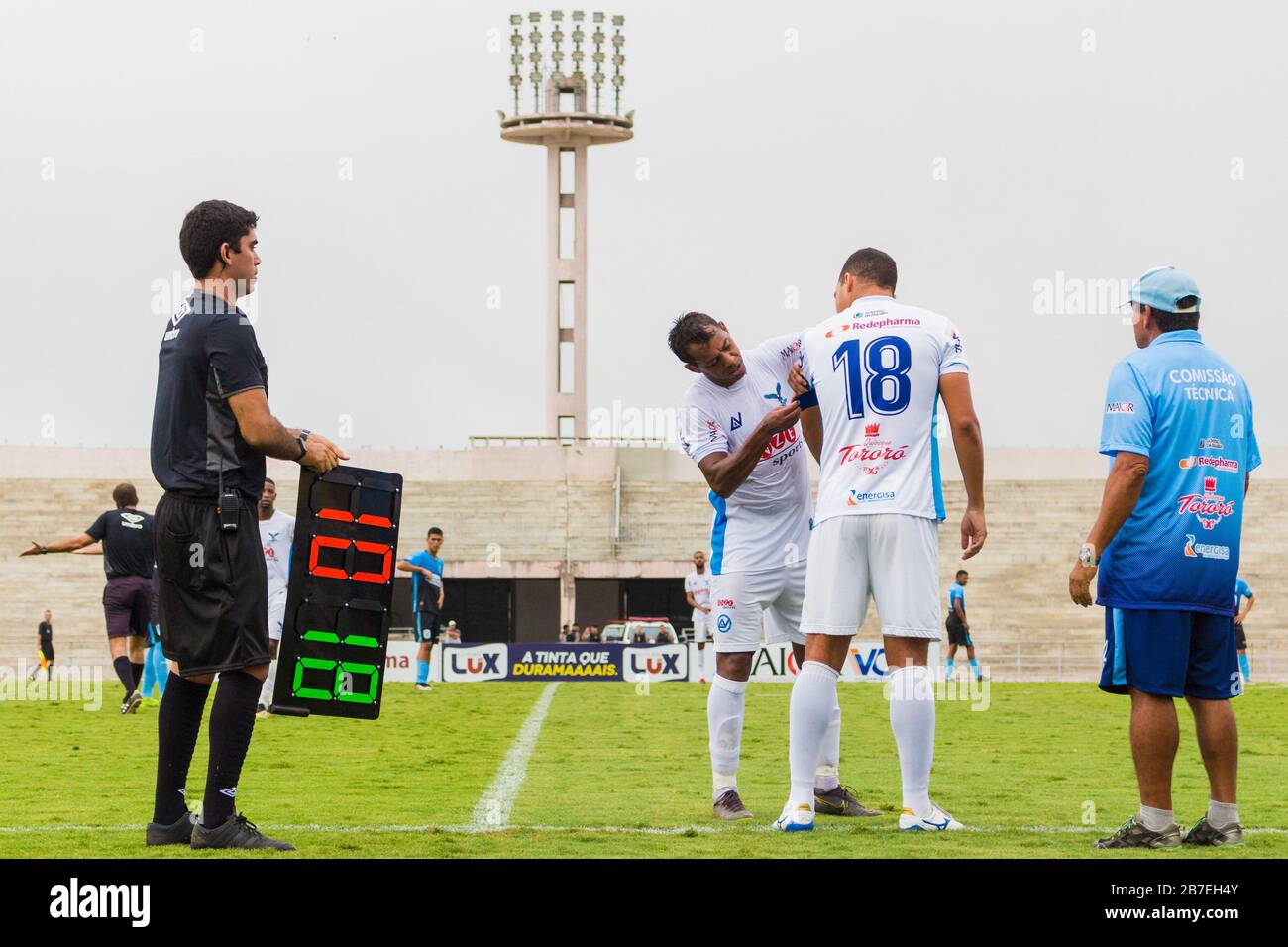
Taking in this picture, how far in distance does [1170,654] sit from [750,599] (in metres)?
2.08

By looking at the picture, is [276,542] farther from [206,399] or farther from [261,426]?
[261,426]

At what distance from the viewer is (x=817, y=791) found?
25.4 ft

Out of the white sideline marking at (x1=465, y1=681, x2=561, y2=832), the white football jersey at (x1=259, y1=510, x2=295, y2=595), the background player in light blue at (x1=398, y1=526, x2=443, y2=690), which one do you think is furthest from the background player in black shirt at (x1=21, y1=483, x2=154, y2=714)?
the background player in light blue at (x1=398, y1=526, x2=443, y2=690)

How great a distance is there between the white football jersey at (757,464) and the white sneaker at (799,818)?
4.46 feet

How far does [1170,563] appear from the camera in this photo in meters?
6.41

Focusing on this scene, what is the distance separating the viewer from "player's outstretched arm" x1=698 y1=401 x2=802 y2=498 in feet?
23.6

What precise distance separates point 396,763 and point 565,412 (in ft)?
206

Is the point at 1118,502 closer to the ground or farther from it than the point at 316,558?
farther from it

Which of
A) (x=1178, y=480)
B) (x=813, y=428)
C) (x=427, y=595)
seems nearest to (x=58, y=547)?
(x=813, y=428)

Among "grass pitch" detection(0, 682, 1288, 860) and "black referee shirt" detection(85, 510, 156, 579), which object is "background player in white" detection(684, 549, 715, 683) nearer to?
"grass pitch" detection(0, 682, 1288, 860)

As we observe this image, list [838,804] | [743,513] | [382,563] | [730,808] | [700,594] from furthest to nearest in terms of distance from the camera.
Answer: [700,594], [743,513], [838,804], [730,808], [382,563]

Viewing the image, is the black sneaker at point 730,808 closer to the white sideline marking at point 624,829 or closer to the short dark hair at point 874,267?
the white sideline marking at point 624,829

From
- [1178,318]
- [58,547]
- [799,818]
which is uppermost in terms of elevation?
[1178,318]
